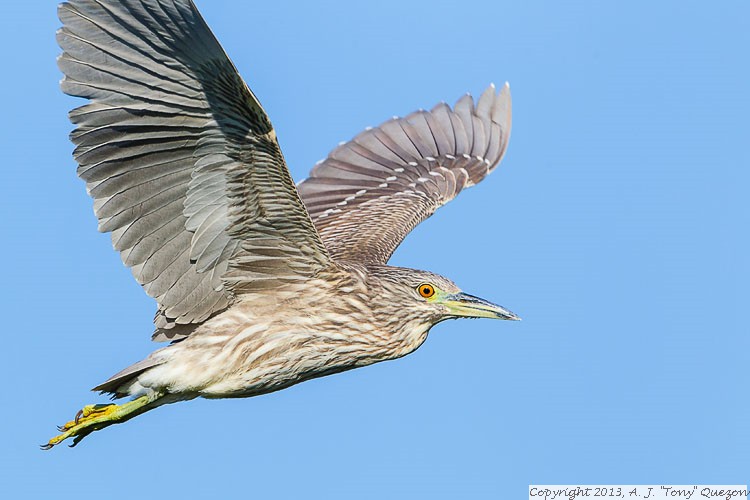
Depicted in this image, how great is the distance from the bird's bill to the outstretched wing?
6.95ft

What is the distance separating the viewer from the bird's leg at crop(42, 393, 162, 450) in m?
8.76

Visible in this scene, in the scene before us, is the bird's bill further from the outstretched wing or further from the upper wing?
the outstretched wing

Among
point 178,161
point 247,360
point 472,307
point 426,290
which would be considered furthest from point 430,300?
point 178,161

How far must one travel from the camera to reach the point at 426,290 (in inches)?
357

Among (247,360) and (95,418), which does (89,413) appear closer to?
(95,418)

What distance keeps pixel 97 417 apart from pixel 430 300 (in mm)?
2630

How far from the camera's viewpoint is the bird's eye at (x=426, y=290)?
9062 mm

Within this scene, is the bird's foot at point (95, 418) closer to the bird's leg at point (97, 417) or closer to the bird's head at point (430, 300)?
the bird's leg at point (97, 417)

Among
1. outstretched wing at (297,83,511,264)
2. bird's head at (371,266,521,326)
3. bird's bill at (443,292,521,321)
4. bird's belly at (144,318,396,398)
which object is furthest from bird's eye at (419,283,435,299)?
outstretched wing at (297,83,511,264)

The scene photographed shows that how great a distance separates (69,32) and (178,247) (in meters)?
1.74

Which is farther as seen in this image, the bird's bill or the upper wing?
the bird's bill

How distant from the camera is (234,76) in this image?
24.1ft

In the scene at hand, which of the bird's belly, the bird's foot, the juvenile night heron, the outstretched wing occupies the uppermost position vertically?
the outstretched wing

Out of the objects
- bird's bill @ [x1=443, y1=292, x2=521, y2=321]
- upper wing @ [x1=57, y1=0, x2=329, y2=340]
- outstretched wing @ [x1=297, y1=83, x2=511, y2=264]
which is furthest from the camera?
outstretched wing @ [x1=297, y1=83, x2=511, y2=264]
